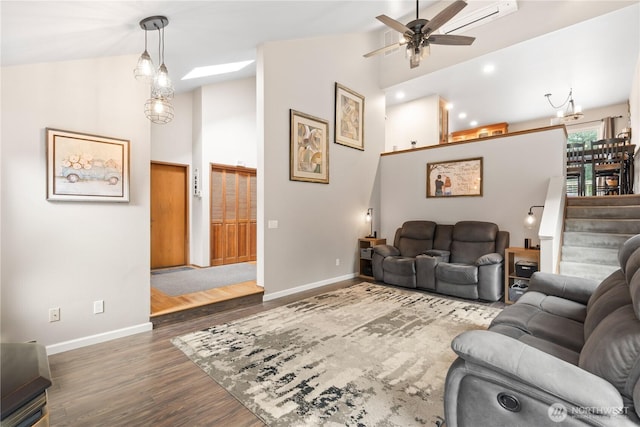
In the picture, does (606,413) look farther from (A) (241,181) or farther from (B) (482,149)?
(A) (241,181)

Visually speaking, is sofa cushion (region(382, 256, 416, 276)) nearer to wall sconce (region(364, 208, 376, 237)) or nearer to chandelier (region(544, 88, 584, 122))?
wall sconce (region(364, 208, 376, 237))

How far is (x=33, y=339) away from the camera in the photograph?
2502 mm

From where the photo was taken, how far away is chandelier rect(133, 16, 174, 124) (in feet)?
8.09

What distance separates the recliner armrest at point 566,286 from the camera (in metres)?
2.37

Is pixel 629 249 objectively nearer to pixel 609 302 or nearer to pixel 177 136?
pixel 609 302

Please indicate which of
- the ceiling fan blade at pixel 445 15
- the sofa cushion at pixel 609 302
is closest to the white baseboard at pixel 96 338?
the sofa cushion at pixel 609 302

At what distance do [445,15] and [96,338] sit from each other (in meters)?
4.52

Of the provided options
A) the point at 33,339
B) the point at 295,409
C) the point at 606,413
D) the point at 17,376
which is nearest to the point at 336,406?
the point at 295,409

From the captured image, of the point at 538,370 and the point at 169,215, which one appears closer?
the point at 538,370

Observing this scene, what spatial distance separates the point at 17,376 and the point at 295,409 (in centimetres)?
152

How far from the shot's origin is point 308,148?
186 inches

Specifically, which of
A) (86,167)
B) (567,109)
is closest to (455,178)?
(86,167)

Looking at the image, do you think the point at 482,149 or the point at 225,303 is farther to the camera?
the point at 482,149

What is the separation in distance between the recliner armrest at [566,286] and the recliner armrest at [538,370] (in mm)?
1566
